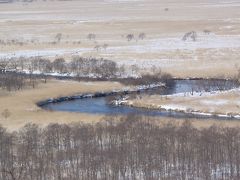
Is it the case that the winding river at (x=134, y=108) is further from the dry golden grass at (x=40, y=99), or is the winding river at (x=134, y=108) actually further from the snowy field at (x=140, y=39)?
the snowy field at (x=140, y=39)

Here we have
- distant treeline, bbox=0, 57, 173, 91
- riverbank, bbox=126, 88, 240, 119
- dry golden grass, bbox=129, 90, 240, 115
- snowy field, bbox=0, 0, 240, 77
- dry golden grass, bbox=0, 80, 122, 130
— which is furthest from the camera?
snowy field, bbox=0, 0, 240, 77

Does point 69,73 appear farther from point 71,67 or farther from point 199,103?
point 199,103

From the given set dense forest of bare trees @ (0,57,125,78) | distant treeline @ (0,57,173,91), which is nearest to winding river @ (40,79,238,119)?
distant treeline @ (0,57,173,91)

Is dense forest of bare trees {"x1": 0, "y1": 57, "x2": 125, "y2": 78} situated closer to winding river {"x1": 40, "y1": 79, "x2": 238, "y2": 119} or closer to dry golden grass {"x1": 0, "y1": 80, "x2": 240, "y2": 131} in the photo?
dry golden grass {"x1": 0, "y1": 80, "x2": 240, "y2": 131}

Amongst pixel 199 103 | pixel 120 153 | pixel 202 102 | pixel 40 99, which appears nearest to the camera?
pixel 120 153

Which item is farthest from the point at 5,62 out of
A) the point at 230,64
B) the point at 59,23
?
the point at 59,23

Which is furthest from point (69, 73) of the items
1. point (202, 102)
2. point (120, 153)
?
point (120, 153)
